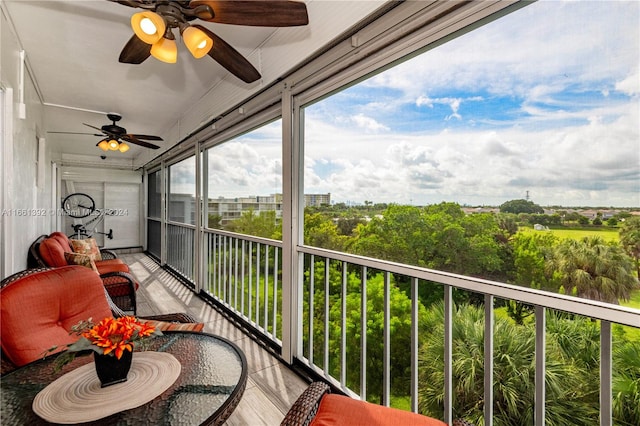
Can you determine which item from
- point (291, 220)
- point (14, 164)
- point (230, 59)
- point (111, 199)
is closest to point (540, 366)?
point (291, 220)

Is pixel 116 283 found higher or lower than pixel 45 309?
lower

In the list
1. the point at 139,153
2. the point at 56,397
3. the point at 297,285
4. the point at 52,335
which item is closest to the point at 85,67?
the point at 52,335

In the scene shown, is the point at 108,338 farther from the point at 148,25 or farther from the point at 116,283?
the point at 116,283

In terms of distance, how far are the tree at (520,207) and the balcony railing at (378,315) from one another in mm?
317

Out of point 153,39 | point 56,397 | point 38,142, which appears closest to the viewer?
point 56,397

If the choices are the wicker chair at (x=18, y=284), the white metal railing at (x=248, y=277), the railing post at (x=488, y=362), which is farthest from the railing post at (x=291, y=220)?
the railing post at (x=488, y=362)

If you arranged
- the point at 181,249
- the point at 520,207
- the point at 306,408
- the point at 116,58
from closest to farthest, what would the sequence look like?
the point at 306,408
the point at 520,207
the point at 116,58
the point at 181,249

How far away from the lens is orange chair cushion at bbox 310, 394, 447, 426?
42.7 inches

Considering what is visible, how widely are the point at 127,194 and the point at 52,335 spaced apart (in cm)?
839

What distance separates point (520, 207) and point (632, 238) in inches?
13.3

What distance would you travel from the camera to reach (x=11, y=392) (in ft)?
3.35

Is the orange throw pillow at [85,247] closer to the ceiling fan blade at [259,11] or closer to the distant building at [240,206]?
the distant building at [240,206]

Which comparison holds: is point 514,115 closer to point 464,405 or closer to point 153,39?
point 464,405

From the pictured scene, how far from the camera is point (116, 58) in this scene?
2.81 m
